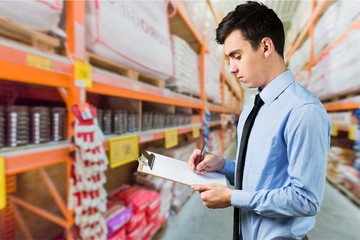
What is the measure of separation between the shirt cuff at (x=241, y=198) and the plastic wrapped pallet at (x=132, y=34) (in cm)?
95

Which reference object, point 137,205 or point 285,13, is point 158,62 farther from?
point 137,205

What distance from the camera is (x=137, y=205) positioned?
165cm

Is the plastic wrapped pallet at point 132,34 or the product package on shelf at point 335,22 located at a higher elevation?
the product package on shelf at point 335,22

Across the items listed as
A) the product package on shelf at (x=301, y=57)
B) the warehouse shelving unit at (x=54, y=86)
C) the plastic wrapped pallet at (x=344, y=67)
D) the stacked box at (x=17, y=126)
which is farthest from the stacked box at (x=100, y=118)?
the product package on shelf at (x=301, y=57)

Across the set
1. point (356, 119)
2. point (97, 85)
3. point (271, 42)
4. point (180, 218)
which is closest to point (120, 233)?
point (180, 218)

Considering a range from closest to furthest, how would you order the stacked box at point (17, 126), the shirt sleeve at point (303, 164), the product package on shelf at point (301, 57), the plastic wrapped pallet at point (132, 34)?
1. the shirt sleeve at point (303, 164)
2. the stacked box at point (17, 126)
3. the plastic wrapped pallet at point (132, 34)
4. the product package on shelf at point (301, 57)

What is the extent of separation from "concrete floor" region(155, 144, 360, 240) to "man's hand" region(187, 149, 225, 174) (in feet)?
2.43

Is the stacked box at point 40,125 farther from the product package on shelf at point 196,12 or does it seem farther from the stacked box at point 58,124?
the product package on shelf at point 196,12

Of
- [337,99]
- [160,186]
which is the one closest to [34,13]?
[160,186]

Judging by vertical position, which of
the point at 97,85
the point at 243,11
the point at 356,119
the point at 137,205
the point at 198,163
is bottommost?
the point at 137,205

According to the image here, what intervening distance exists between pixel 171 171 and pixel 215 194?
0.15m

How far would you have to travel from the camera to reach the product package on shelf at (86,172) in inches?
37.3

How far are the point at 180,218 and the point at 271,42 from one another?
2020 mm

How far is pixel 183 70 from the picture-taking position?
7.29ft
